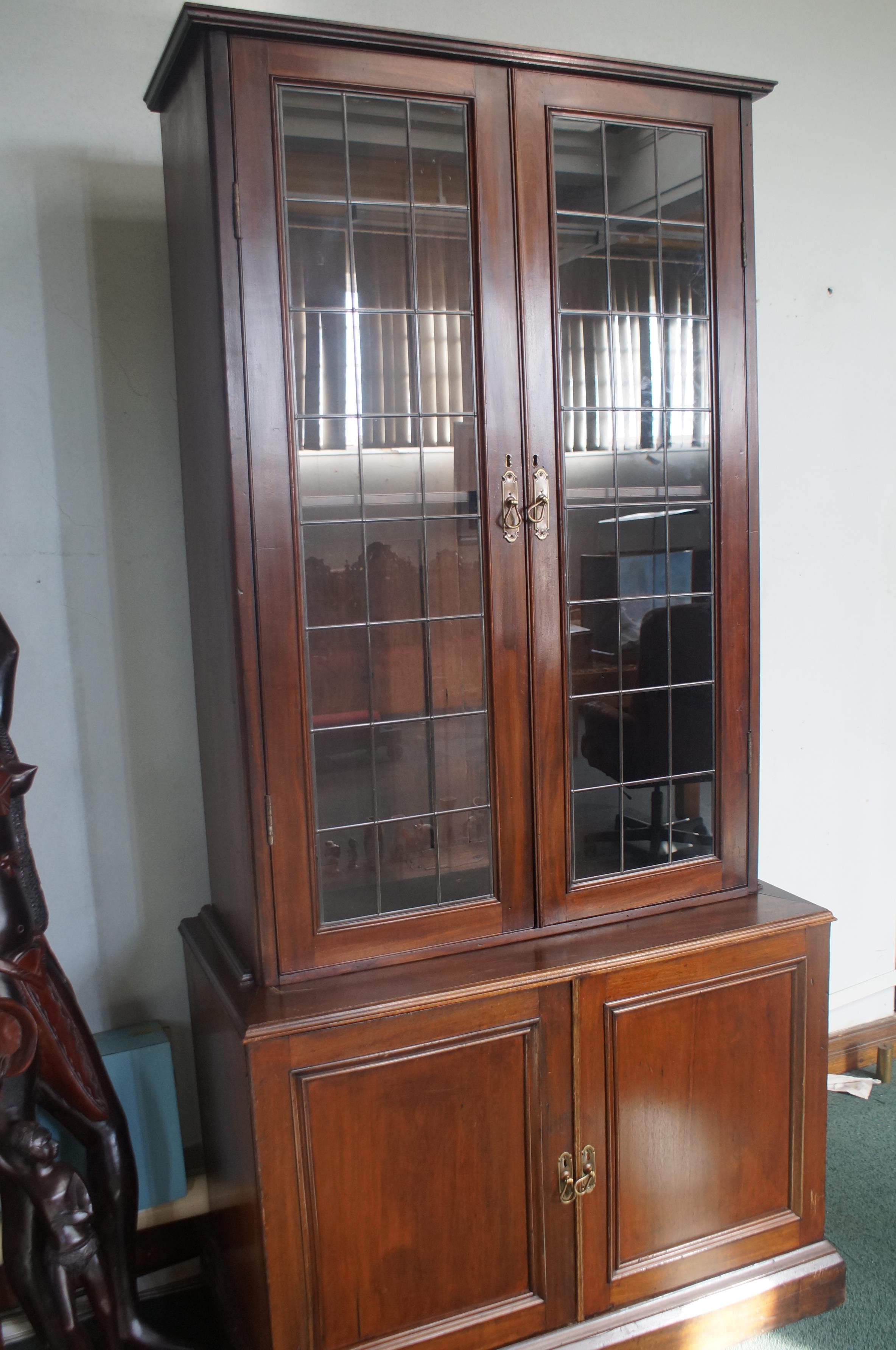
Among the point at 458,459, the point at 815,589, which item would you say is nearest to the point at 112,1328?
the point at 458,459

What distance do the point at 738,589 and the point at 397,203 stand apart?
0.87m

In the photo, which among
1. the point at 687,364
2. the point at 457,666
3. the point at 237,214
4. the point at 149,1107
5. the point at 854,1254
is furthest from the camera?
the point at 854,1254

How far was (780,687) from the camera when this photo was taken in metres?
2.54

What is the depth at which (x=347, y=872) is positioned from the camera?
1.61m

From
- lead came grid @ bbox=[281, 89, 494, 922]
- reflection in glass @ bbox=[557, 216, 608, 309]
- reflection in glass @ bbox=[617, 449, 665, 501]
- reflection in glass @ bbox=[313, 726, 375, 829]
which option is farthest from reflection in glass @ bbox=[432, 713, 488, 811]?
reflection in glass @ bbox=[557, 216, 608, 309]

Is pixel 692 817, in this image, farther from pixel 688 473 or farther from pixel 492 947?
pixel 688 473

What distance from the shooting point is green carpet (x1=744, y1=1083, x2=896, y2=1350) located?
6.05 feet

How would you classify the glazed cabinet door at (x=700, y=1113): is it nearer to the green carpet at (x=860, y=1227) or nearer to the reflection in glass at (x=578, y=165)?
the green carpet at (x=860, y=1227)

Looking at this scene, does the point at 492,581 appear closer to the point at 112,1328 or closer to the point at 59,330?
the point at 59,330

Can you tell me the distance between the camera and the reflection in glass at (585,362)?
1670mm

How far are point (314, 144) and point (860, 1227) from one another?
230cm

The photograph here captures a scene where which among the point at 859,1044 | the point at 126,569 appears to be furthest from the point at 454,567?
the point at 859,1044

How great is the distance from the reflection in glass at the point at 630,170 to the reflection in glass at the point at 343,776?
965 millimetres

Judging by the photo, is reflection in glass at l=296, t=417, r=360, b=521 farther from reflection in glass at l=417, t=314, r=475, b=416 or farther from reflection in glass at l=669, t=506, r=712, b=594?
reflection in glass at l=669, t=506, r=712, b=594
